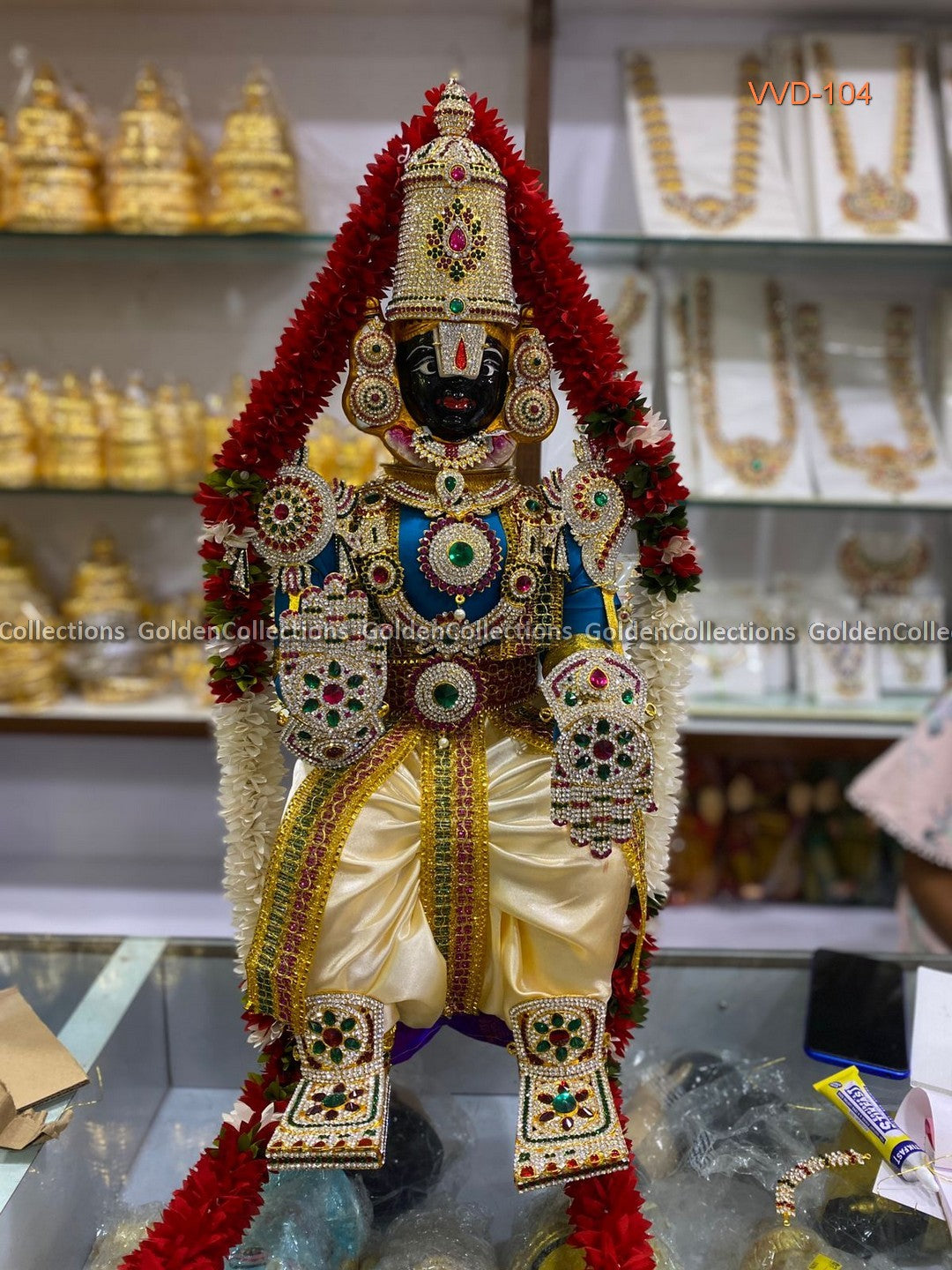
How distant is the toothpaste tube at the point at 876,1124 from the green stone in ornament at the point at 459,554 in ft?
2.39

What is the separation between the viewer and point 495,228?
1.01 m

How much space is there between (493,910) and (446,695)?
0.22 m

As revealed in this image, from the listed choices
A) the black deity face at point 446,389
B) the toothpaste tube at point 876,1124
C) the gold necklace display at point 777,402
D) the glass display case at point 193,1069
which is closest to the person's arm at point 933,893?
the glass display case at point 193,1069

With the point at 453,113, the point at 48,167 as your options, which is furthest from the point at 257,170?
the point at 453,113

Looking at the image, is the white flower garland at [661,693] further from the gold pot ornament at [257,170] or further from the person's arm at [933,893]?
the gold pot ornament at [257,170]

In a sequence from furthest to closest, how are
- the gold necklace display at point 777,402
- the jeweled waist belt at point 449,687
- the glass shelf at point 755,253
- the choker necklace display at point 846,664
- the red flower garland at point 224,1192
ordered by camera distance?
the choker necklace display at point 846,664 < the gold necklace display at point 777,402 < the glass shelf at point 755,253 < the jeweled waist belt at point 449,687 < the red flower garland at point 224,1192

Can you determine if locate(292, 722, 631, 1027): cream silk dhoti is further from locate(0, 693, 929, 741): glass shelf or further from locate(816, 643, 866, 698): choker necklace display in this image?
locate(816, 643, 866, 698): choker necklace display

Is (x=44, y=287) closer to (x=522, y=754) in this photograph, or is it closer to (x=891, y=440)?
(x=522, y=754)

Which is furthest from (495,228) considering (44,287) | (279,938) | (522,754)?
(44,287)

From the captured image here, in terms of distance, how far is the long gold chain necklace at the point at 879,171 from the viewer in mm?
1855

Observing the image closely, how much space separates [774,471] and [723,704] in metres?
0.45

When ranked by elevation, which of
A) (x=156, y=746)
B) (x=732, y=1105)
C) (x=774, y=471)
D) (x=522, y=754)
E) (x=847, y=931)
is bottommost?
(x=847, y=931)

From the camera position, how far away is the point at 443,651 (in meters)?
1.06

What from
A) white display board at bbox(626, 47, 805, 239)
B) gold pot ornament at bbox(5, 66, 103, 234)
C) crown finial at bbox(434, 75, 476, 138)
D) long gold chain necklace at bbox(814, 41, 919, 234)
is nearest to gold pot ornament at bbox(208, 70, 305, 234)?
gold pot ornament at bbox(5, 66, 103, 234)
